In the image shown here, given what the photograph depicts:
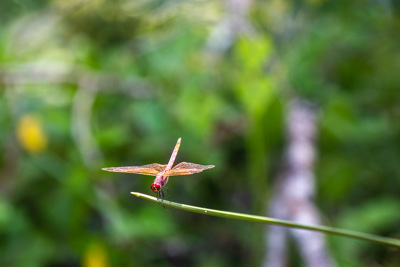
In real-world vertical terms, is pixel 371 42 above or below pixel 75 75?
above

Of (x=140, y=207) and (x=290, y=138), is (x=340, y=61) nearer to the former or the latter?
(x=290, y=138)

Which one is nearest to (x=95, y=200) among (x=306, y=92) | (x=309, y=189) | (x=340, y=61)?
(x=309, y=189)

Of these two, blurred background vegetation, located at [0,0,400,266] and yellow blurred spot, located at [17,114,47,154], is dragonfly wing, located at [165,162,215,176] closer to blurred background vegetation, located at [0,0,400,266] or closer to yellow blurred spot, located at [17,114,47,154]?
blurred background vegetation, located at [0,0,400,266]

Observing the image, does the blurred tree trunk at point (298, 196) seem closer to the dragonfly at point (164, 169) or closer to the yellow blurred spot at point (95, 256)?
the yellow blurred spot at point (95, 256)

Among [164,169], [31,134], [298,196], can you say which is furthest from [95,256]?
[164,169]

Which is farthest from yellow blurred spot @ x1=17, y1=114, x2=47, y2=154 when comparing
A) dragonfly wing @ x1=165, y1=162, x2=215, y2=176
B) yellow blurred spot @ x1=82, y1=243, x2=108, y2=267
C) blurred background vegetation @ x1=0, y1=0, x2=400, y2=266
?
dragonfly wing @ x1=165, y1=162, x2=215, y2=176

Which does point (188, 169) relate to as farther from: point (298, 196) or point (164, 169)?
point (298, 196)
